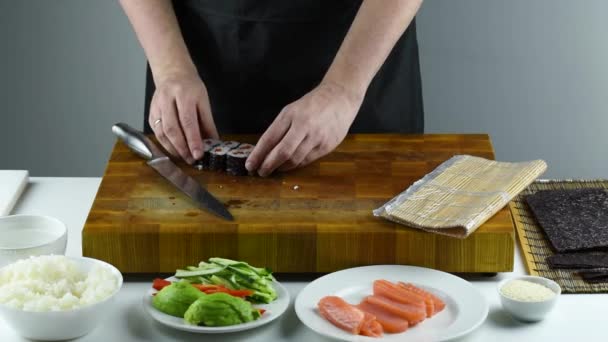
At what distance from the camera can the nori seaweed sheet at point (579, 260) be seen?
1620 millimetres

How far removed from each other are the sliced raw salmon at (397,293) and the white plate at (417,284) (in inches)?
1.2

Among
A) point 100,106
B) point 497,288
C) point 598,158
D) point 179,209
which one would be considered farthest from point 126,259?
point 598,158

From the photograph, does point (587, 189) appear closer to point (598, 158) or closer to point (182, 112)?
point (182, 112)

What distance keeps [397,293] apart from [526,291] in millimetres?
190

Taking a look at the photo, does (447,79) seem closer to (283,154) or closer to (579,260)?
(283,154)

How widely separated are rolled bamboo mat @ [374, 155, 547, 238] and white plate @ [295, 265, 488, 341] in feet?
0.26

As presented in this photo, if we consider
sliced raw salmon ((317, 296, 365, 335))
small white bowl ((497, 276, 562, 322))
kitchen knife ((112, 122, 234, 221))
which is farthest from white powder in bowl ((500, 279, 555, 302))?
kitchen knife ((112, 122, 234, 221))

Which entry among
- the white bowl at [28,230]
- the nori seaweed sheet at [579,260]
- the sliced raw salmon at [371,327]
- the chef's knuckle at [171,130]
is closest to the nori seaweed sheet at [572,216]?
the nori seaweed sheet at [579,260]

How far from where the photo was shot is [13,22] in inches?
127

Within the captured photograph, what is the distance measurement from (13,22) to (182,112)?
1.50 metres

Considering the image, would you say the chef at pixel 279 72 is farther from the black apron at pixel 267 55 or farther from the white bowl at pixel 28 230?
the white bowl at pixel 28 230

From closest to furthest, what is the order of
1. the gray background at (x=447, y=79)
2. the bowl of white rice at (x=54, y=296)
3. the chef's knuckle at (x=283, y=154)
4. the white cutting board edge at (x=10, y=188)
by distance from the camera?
1. the bowl of white rice at (x=54, y=296)
2. the chef's knuckle at (x=283, y=154)
3. the white cutting board edge at (x=10, y=188)
4. the gray background at (x=447, y=79)

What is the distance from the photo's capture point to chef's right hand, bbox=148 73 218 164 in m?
1.91

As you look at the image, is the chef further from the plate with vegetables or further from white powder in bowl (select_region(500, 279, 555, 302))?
white powder in bowl (select_region(500, 279, 555, 302))
